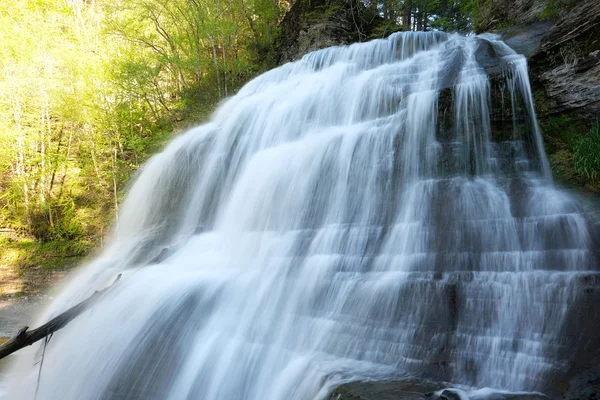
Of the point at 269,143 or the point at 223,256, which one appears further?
the point at 269,143

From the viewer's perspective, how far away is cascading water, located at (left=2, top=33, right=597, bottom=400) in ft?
10.9

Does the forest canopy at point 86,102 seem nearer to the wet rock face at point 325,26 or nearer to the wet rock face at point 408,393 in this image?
the wet rock face at point 325,26

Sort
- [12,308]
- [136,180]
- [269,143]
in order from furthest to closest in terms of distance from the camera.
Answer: [136,180] → [12,308] → [269,143]

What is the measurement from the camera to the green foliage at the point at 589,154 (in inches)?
190

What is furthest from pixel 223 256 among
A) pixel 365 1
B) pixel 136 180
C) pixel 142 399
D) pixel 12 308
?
pixel 365 1

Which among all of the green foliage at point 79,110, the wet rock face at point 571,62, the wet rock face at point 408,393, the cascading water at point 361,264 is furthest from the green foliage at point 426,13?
the wet rock face at point 408,393

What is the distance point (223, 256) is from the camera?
241 inches

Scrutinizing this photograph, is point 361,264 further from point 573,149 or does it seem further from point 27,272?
point 27,272

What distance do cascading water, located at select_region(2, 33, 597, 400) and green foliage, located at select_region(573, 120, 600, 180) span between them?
1.29ft

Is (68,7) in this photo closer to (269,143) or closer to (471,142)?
(269,143)

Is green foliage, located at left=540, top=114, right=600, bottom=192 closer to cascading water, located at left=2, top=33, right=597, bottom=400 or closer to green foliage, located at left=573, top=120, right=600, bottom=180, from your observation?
green foliage, located at left=573, top=120, right=600, bottom=180

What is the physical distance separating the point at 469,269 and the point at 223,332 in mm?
2630

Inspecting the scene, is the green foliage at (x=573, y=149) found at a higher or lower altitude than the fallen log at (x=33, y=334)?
higher

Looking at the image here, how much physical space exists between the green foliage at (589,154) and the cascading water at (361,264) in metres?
0.39
